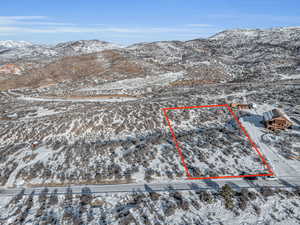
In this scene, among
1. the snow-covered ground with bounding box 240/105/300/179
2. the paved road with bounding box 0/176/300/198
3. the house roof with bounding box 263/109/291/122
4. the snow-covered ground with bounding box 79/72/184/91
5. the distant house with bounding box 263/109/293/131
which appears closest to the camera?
the paved road with bounding box 0/176/300/198

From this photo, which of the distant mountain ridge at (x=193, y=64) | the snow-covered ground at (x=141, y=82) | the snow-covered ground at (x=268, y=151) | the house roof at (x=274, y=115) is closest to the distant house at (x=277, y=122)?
the house roof at (x=274, y=115)

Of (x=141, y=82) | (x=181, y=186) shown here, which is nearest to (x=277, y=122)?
(x=181, y=186)

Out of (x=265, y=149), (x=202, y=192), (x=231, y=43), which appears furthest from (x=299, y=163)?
(x=231, y=43)

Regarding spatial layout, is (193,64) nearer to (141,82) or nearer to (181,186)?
(141,82)

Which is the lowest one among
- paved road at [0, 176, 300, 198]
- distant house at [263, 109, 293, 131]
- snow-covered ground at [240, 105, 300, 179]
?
paved road at [0, 176, 300, 198]

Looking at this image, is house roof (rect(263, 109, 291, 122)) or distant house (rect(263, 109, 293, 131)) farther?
house roof (rect(263, 109, 291, 122))

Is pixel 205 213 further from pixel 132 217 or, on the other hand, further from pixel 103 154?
pixel 103 154

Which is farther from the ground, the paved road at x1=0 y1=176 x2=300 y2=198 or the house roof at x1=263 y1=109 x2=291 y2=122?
the house roof at x1=263 y1=109 x2=291 y2=122

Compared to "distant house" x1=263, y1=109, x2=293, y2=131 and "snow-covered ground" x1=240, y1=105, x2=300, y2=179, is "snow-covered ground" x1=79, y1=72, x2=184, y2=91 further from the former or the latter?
"distant house" x1=263, y1=109, x2=293, y2=131

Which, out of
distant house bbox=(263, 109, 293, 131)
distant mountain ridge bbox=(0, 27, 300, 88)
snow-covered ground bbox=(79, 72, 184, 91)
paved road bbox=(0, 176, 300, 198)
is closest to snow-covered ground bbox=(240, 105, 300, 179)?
distant house bbox=(263, 109, 293, 131)

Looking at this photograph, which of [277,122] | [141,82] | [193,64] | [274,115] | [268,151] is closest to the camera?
[268,151]

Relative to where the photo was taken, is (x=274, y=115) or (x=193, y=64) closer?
(x=274, y=115)
